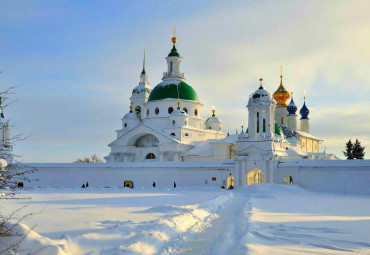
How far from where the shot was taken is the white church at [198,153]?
39.3 metres

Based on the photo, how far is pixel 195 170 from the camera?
43.8 m

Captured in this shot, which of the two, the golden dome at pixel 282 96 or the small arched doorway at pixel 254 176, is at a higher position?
the golden dome at pixel 282 96

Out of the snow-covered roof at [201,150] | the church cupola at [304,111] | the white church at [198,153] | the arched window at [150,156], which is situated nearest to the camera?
the white church at [198,153]

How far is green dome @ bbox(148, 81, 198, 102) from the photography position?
5712 cm

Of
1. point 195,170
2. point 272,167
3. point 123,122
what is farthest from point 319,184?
point 123,122

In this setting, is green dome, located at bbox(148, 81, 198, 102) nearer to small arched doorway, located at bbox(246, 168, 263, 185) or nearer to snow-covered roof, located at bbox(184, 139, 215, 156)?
snow-covered roof, located at bbox(184, 139, 215, 156)

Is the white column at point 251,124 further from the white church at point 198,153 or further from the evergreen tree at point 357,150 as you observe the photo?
the evergreen tree at point 357,150

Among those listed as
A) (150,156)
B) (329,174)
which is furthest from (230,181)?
(150,156)

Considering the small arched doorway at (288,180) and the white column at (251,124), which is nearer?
the small arched doorway at (288,180)

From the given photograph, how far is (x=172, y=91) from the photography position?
57.2 metres

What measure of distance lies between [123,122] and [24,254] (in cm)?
5205

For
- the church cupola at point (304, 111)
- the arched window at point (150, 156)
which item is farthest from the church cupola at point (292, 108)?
the arched window at point (150, 156)

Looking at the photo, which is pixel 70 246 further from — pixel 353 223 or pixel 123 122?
pixel 123 122

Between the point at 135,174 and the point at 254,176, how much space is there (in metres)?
11.0
